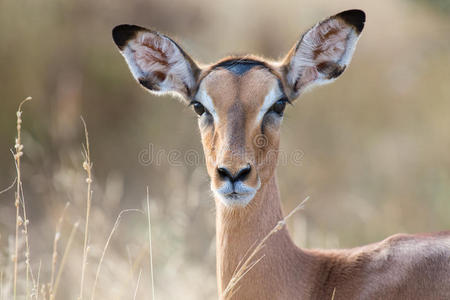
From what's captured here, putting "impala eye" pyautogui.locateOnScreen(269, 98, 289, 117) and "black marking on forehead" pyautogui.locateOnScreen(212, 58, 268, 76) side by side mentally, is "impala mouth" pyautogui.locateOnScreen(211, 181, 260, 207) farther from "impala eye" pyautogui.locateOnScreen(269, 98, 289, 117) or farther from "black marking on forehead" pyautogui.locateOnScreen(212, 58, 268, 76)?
"black marking on forehead" pyautogui.locateOnScreen(212, 58, 268, 76)

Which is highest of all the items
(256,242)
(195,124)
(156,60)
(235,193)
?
(156,60)

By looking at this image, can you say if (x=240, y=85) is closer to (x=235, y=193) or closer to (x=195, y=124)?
(x=235, y=193)

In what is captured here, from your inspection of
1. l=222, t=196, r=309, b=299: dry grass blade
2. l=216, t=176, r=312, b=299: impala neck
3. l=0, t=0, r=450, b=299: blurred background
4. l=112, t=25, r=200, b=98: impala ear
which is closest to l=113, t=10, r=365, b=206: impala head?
l=112, t=25, r=200, b=98: impala ear

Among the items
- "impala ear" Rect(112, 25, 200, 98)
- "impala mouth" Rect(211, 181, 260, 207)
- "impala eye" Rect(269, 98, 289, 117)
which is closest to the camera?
"impala mouth" Rect(211, 181, 260, 207)

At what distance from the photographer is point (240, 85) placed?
5559mm

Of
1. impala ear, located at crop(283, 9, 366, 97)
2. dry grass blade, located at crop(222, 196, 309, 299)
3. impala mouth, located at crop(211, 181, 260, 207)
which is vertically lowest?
dry grass blade, located at crop(222, 196, 309, 299)

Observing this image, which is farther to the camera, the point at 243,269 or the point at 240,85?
the point at 240,85

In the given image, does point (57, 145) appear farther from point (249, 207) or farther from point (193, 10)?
point (249, 207)

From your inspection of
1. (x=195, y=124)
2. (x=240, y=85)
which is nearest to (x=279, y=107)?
(x=240, y=85)

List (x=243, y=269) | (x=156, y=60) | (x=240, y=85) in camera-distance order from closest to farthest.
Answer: (x=243, y=269), (x=240, y=85), (x=156, y=60)

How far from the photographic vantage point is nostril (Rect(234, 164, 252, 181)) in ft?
16.0

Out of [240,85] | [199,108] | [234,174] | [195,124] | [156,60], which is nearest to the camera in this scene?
[234,174]

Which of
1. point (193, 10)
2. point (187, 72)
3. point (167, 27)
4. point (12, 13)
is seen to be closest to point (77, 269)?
point (187, 72)

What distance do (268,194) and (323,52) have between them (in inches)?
55.9
